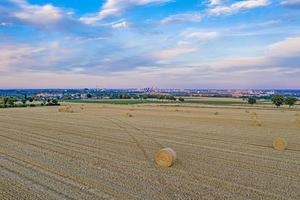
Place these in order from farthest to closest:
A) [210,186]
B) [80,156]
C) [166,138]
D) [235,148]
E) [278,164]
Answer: [166,138]
[235,148]
[80,156]
[278,164]
[210,186]

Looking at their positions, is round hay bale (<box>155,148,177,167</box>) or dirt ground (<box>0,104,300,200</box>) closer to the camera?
dirt ground (<box>0,104,300,200</box>)

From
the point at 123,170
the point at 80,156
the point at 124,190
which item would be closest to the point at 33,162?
the point at 80,156

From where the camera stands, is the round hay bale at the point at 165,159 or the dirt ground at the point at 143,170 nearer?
the dirt ground at the point at 143,170

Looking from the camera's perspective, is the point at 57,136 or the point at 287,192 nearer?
the point at 287,192

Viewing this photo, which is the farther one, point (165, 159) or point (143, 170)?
point (165, 159)

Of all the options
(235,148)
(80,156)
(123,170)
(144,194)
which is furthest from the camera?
(235,148)

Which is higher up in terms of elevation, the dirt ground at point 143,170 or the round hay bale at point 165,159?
the round hay bale at point 165,159

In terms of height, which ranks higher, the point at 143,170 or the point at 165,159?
the point at 165,159

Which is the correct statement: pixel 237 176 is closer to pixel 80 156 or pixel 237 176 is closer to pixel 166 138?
pixel 80 156

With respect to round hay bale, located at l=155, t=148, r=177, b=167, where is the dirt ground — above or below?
below
